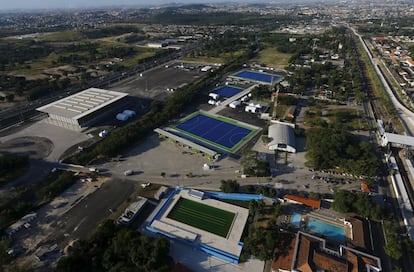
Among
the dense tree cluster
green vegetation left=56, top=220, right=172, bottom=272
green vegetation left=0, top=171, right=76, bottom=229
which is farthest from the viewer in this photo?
the dense tree cluster

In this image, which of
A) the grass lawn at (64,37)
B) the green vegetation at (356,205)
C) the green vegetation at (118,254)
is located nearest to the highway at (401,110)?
the green vegetation at (356,205)

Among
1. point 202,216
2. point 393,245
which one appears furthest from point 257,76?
point 393,245

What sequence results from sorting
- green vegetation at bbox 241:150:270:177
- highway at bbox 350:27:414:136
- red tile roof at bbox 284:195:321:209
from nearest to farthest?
red tile roof at bbox 284:195:321:209
green vegetation at bbox 241:150:270:177
highway at bbox 350:27:414:136

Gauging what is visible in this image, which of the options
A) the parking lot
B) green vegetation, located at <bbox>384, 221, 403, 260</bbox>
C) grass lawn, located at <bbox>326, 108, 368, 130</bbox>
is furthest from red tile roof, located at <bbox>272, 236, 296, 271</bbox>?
the parking lot

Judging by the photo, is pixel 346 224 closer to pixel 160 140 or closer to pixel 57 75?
pixel 160 140

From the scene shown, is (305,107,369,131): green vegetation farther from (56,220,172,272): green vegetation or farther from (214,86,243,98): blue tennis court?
(56,220,172,272): green vegetation

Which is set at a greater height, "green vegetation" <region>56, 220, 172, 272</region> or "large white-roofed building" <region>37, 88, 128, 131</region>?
"large white-roofed building" <region>37, 88, 128, 131</region>
